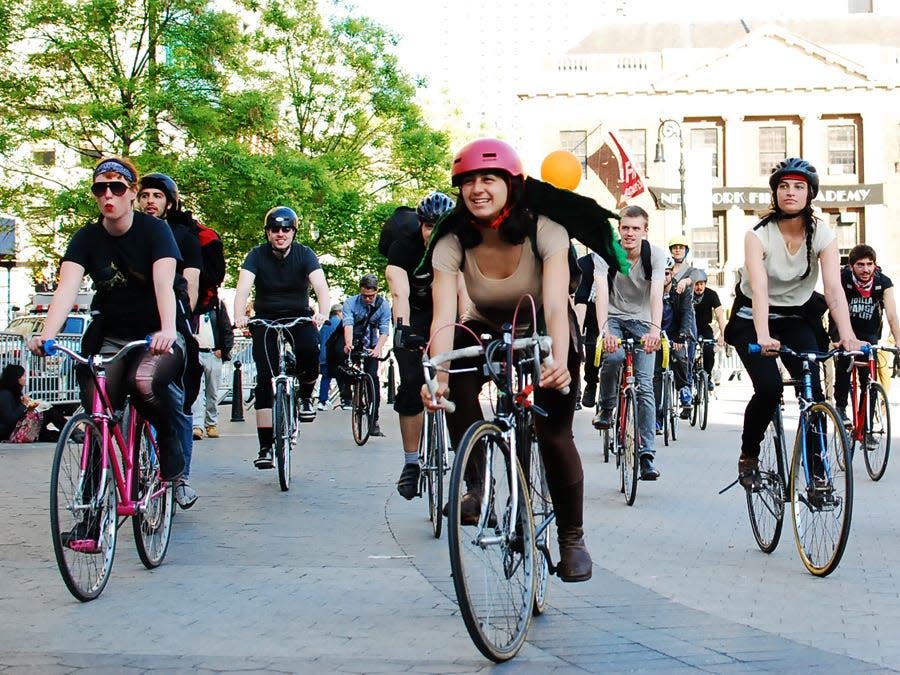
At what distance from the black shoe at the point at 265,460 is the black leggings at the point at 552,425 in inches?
180

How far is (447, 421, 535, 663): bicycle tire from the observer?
13.5 ft

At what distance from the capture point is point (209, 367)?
14.3 metres

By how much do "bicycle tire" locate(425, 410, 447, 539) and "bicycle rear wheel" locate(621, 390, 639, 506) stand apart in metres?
1.55

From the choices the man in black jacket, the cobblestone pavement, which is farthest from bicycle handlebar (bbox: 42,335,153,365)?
the man in black jacket

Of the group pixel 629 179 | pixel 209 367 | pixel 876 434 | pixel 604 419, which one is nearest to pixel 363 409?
pixel 209 367

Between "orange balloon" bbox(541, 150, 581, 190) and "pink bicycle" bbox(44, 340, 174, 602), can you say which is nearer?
"pink bicycle" bbox(44, 340, 174, 602)

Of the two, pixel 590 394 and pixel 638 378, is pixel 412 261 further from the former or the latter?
pixel 590 394

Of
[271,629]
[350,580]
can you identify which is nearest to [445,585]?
[350,580]

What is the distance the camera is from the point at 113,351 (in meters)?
6.33

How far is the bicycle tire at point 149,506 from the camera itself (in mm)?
6004

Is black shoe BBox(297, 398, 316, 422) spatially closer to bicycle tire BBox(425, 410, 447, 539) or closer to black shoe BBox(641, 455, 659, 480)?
bicycle tire BBox(425, 410, 447, 539)

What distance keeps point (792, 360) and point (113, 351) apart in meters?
3.27

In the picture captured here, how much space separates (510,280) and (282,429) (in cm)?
454

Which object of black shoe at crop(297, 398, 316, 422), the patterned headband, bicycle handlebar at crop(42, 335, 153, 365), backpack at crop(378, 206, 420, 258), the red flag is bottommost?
black shoe at crop(297, 398, 316, 422)
